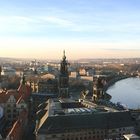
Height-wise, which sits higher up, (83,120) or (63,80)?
(63,80)

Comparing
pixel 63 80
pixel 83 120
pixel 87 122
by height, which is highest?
pixel 63 80

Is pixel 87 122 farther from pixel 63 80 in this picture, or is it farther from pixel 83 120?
pixel 63 80

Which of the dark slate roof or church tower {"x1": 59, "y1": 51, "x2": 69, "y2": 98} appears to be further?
church tower {"x1": 59, "y1": 51, "x2": 69, "y2": 98}

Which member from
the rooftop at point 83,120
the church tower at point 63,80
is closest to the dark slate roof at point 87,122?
the rooftop at point 83,120

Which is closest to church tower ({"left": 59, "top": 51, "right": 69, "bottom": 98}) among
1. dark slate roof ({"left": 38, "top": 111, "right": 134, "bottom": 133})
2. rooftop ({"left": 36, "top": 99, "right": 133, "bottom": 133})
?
rooftop ({"left": 36, "top": 99, "right": 133, "bottom": 133})

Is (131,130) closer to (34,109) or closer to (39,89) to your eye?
(34,109)

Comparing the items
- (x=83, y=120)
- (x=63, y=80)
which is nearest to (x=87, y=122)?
(x=83, y=120)

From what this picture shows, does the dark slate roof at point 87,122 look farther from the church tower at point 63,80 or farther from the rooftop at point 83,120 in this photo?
the church tower at point 63,80

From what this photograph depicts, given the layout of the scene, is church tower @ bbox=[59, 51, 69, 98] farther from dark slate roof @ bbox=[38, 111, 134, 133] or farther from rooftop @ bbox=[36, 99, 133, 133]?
dark slate roof @ bbox=[38, 111, 134, 133]

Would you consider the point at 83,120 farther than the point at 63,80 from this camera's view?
No

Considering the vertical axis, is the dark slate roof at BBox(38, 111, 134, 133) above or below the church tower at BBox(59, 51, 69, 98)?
below
